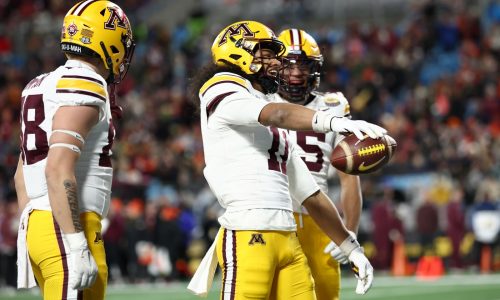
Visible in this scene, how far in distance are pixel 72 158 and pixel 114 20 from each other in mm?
740

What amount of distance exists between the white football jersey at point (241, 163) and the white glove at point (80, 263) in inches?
29.4

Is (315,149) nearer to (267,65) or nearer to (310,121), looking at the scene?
(267,65)

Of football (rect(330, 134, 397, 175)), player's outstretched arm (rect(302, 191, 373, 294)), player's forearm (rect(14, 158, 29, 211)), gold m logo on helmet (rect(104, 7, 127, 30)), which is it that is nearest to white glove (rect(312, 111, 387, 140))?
football (rect(330, 134, 397, 175))

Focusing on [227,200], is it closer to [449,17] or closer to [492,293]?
[492,293]

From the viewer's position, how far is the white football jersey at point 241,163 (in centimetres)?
440

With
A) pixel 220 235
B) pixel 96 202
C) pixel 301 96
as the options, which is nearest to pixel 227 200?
pixel 220 235

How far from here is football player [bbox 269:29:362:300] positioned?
225 inches

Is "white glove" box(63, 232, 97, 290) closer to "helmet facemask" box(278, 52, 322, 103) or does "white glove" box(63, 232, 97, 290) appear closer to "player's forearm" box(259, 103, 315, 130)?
"player's forearm" box(259, 103, 315, 130)

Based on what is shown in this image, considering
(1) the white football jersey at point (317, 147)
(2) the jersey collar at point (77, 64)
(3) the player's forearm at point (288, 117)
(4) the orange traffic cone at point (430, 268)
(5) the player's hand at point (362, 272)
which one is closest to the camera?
(3) the player's forearm at point (288, 117)

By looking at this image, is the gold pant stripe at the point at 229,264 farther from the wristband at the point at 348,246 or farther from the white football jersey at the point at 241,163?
the wristband at the point at 348,246

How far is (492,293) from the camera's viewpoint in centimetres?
997

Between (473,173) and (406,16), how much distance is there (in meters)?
5.48

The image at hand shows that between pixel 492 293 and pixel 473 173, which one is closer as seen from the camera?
pixel 492 293

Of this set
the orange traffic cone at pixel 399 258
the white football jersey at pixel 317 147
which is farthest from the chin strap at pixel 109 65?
the orange traffic cone at pixel 399 258
